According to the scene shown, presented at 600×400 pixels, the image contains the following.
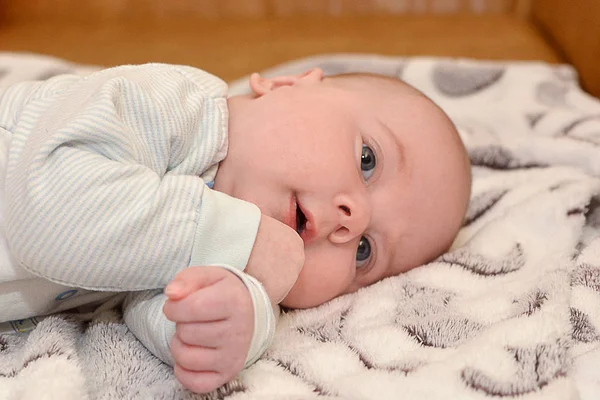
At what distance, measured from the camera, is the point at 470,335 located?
83cm

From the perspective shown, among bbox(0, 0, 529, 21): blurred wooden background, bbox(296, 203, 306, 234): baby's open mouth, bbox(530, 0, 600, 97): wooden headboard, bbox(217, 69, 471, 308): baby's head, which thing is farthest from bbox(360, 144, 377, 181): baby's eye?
bbox(0, 0, 529, 21): blurred wooden background

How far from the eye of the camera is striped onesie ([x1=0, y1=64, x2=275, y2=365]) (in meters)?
0.73

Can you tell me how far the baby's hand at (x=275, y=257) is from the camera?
789 millimetres

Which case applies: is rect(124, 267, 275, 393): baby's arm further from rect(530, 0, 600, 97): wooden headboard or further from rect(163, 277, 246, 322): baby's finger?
rect(530, 0, 600, 97): wooden headboard

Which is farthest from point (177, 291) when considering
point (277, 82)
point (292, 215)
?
point (277, 82)

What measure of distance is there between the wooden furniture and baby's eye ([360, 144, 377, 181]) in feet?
3.02

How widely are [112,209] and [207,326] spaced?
17cm

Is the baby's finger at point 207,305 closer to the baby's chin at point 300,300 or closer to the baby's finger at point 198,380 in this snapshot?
the baby's finger at point 198,380

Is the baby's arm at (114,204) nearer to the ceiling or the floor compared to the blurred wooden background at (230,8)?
nearer to the ceiling

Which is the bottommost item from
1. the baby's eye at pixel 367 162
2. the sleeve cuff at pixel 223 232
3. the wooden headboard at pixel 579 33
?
the wooden headboard at pixel 579 33

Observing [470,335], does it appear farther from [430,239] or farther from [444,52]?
[444,52]

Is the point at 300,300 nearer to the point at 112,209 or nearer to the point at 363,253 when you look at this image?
the point at 363,253

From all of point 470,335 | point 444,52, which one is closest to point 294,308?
point 470,335

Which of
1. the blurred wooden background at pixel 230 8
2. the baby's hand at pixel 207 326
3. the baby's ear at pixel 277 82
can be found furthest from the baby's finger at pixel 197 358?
the blurred wooden background at pixel 230 8
